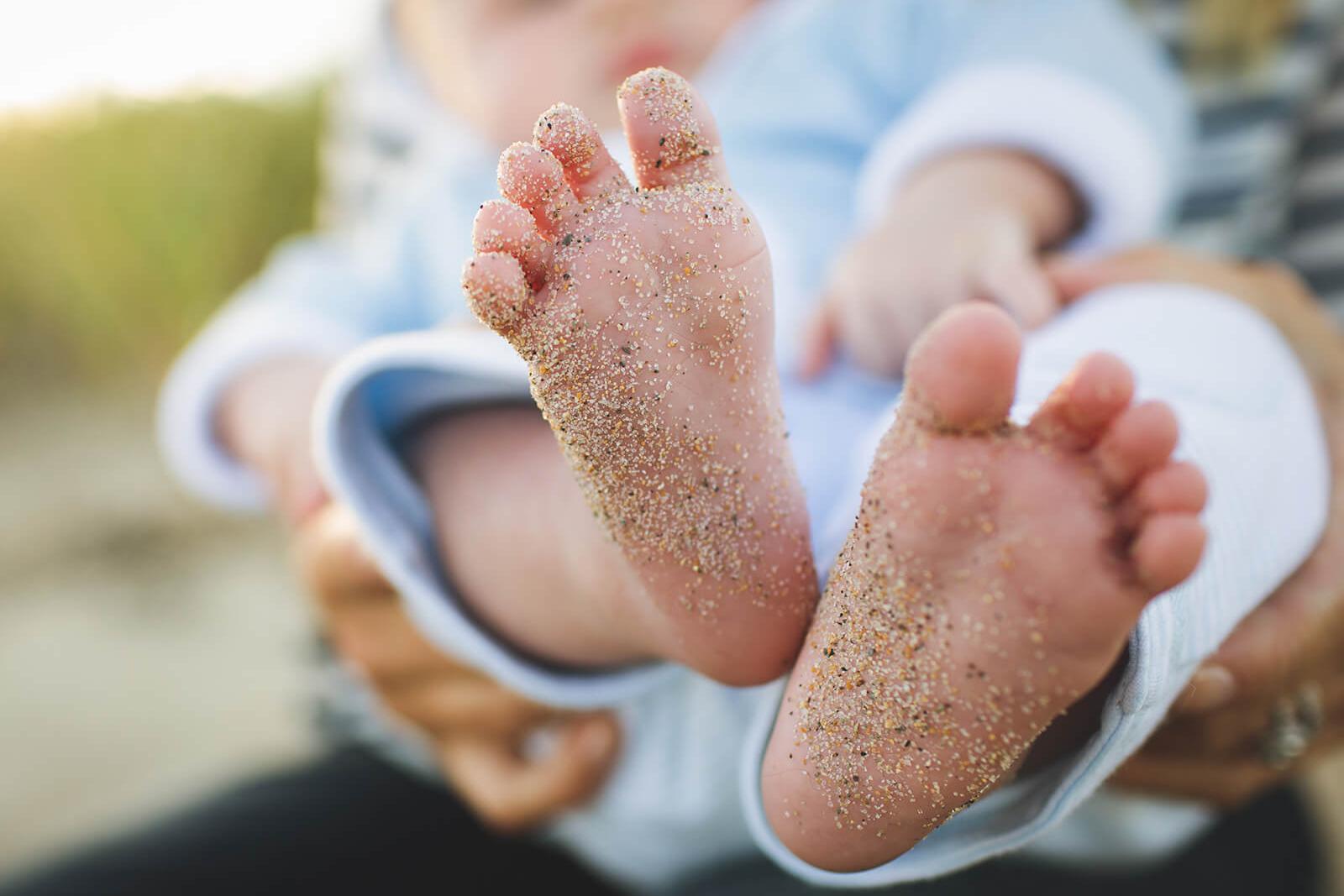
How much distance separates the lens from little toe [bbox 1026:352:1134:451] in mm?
299

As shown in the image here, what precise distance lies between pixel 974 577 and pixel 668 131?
8.2 inches

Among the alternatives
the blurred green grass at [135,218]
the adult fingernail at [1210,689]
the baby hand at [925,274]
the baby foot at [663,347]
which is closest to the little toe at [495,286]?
the baby foot at [663,347]

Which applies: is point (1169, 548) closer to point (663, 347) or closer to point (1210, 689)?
point (663, 347)

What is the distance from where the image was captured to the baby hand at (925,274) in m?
0.56

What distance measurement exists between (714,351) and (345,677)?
0.78 m

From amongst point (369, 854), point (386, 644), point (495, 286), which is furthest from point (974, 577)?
point (369, 854)

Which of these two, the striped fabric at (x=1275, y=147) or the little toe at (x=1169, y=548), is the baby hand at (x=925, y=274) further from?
the striped fabric at (x=1275, y=147)

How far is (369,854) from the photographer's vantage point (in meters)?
0.85

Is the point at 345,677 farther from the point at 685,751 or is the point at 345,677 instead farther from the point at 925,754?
the point at 925,754

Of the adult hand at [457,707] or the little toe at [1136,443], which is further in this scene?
the adult hand at [457,707]

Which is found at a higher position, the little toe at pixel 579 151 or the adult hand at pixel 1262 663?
the little toe at pixel 579 151

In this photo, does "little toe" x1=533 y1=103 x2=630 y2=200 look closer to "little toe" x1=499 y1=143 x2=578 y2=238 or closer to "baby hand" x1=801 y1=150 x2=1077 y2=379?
"little toe" x1=499 y1=143 x2=578 y2=238

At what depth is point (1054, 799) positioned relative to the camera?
1.23 ft

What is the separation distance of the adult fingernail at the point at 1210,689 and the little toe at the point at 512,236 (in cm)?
43
